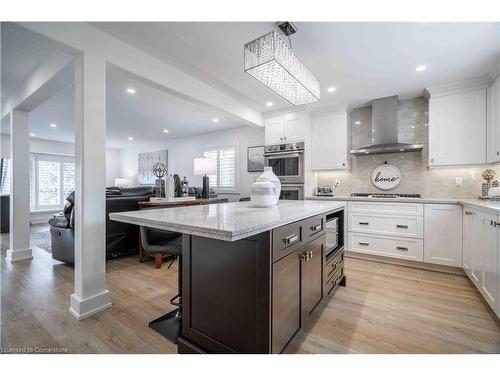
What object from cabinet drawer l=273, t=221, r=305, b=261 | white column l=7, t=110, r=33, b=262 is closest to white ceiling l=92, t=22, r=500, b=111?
cabinet drawer l=273, t=221, r=305, b=261

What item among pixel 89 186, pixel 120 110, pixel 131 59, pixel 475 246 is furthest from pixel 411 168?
pixel 120 110

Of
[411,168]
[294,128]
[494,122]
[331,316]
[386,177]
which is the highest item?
[294,128]

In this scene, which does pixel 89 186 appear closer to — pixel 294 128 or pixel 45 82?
pixel 45 82

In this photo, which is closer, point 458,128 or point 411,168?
point 458,128

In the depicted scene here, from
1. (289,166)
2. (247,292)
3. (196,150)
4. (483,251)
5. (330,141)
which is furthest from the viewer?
(196,150)

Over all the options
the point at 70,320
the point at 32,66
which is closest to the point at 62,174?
the point at 32,66

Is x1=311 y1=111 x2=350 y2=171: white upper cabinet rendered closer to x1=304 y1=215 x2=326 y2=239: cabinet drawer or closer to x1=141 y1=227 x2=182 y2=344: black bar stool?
x1=304 y1=215 x2=326 y2=239: cabinet drawer

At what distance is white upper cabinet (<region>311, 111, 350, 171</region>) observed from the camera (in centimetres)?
369

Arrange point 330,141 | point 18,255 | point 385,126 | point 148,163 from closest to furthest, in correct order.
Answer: point 18,255
point 385,126
point 330,141
point 148,163

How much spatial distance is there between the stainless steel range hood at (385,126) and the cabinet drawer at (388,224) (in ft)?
3.26

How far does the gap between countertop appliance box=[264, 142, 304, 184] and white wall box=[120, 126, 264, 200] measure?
104 cm

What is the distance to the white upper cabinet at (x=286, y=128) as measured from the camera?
3.82 meters

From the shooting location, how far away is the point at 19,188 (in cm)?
318

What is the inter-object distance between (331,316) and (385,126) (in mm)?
2841
